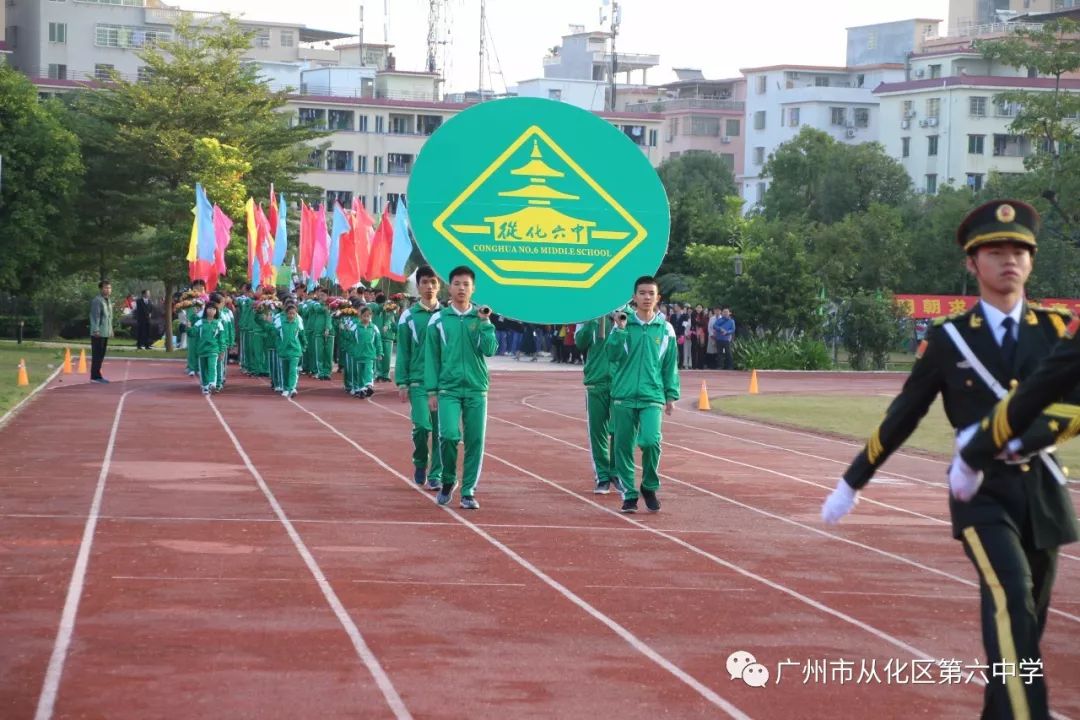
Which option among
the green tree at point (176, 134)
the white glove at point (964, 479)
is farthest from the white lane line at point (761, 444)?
the green tree at point (176, 134)

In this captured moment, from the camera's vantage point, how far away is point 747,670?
7969mm

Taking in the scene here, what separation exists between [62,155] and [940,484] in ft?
119

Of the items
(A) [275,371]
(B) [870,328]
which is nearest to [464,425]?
(A) [275,371]

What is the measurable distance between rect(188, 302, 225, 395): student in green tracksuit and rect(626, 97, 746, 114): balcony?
321 ft

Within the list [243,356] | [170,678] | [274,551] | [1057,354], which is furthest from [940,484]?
[243,356]

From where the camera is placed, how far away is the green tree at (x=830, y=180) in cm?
8069

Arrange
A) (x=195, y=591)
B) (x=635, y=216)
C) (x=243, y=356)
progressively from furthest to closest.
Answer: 1. (x=243, y=356)
2. (x=635, y=216)
3. (x=195, y=591)

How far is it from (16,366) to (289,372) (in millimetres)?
8992

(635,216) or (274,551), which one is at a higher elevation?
(635,216)

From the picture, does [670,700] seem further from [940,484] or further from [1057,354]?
[940,484]

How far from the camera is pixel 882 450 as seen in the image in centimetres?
606

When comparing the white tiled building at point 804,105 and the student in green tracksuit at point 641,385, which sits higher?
the white tiled building at point 804,105

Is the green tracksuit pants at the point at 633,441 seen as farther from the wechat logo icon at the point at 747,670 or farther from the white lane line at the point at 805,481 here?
the wechat logo icon at the point at 747,670

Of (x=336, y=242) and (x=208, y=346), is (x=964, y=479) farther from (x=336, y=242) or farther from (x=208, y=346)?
(x=336, y=242)
